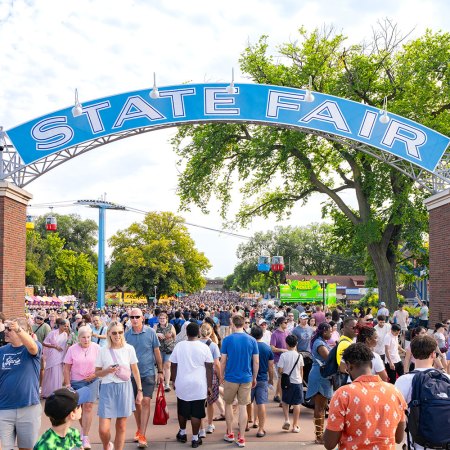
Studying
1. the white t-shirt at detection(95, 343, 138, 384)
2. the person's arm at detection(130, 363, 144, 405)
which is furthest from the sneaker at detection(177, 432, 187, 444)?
the white t-shirt at detection(95, 343, 138, 384)

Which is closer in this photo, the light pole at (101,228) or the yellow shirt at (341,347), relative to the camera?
the yellow shirt at (341,347)

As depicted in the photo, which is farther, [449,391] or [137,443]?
[137,443]

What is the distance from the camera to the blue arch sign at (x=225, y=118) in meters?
15.0

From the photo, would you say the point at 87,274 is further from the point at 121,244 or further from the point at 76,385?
the point at 76,385

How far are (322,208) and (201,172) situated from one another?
22.9 feet

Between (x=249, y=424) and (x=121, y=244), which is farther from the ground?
(x=121, y=244)

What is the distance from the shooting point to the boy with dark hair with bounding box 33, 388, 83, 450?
13.0ft

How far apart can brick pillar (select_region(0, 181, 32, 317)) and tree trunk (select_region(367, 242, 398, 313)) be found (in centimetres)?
1506

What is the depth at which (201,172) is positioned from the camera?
24.3 m

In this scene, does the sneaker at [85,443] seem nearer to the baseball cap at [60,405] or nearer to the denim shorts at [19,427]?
the denim shorts at [19,427]

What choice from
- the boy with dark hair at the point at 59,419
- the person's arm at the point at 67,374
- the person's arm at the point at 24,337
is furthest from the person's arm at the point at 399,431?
the person's arm at the point at 67,374

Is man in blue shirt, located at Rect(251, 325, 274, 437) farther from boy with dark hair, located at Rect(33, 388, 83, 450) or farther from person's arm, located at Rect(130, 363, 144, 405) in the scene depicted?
boy with dark hair, located at Rect(33, 388, 83, 450)

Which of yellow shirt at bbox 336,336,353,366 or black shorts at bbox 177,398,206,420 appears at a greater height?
yellow shirt at bbox 336,336,353,366

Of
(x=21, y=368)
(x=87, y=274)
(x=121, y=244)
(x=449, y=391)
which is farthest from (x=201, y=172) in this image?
(x=87, y=274)
